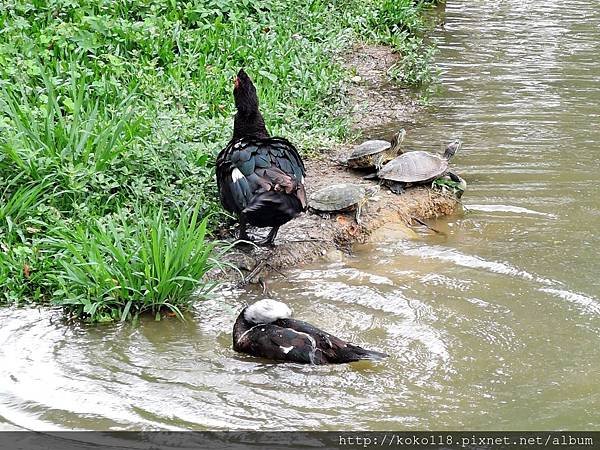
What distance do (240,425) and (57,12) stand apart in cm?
627

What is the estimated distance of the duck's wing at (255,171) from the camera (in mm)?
5992

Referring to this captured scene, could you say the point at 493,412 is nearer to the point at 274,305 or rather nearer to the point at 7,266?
the point at 274,305

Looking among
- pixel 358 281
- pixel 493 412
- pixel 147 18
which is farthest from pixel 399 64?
pixel 493 412

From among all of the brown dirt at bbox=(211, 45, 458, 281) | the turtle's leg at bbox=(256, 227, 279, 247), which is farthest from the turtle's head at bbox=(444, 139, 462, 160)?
the turtle's leg at bbox=(256, 227, 279, 247)

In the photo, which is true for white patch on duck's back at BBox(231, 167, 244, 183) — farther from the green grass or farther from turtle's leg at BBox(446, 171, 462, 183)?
turtle's leg at BBox(446, 171, 462, 183)

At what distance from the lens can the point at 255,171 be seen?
610cm

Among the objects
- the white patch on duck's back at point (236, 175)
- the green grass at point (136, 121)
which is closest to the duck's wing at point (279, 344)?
the green grass at point (136, 121)

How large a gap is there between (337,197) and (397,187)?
78 cm

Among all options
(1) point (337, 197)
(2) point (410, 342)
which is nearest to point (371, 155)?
(1) point (337, 197)

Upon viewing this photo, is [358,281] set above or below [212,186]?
below

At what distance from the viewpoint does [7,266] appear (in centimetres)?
571

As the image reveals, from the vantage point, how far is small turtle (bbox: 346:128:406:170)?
24.8 ft

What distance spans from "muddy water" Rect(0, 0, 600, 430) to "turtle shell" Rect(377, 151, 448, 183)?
39cm

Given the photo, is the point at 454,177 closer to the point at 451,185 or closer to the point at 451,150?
the point at 451,185
